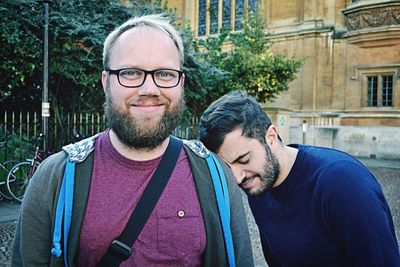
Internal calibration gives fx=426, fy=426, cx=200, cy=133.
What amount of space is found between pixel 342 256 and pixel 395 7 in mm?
18985

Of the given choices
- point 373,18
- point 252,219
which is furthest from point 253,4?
point 252,219

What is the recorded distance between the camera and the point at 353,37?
64.0ft

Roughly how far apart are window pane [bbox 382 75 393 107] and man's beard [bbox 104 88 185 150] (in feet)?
64.4

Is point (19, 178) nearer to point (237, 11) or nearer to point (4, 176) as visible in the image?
point (4, 176)

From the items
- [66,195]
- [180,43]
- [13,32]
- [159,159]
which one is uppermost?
[13,32]

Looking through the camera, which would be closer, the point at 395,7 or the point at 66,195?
the point at 66,195

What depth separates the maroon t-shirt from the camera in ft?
4.70

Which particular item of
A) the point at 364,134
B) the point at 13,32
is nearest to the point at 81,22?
the point at 13,32

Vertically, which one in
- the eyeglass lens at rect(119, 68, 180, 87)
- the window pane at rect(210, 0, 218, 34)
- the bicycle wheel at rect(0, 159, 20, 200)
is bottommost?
the bicycle wheel at rect(0, 159, 20, 200)

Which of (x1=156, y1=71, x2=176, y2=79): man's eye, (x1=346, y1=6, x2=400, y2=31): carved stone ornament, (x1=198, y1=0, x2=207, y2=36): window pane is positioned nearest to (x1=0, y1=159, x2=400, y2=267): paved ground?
(x1=156, y1=71, x2=176, y2=79): man's eye

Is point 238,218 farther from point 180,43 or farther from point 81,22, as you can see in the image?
point 81,22

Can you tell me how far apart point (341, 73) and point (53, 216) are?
20729mm

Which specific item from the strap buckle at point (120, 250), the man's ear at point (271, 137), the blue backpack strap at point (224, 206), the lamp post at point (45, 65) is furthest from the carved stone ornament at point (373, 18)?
the strap buckle at point (120, 250)

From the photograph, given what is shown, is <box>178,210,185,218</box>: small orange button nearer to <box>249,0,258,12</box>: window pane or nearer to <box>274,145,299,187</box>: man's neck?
<box>274,145,299,187</box>: man's neck
